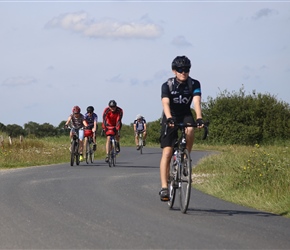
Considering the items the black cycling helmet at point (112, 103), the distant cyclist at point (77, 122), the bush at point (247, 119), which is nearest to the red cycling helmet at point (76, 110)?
the distant cyclist at point (77, 122)

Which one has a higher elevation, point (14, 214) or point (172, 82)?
point (172, 82)

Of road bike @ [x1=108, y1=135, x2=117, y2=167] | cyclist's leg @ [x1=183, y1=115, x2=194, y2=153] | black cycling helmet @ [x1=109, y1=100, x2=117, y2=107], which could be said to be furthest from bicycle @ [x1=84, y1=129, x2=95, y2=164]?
cyclist's leg @ [x1=183, y1=115, x2=194, y2=153]

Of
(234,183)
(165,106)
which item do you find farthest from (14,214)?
(234,183)

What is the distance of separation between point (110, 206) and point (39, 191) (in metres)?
2.90

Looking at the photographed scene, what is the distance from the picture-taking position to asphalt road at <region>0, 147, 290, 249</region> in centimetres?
839

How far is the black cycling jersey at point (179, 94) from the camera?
1113 cm

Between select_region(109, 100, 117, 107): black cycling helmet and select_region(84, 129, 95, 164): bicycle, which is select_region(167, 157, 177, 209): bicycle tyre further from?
select_region(84, 129, 95, 164): bicycle

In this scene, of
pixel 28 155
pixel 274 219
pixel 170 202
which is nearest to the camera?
pixel 274 219

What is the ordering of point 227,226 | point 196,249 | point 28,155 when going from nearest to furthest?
point 196,249 → point 227,226 → point 28,155

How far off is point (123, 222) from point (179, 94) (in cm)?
216

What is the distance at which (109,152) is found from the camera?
2403 centimetres

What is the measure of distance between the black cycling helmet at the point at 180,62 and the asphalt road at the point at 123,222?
198cm

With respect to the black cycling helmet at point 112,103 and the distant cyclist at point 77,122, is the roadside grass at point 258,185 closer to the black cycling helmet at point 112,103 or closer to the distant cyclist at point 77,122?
the black cycling helmet at point 112,103

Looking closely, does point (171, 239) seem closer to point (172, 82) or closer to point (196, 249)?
point (196, 249)
